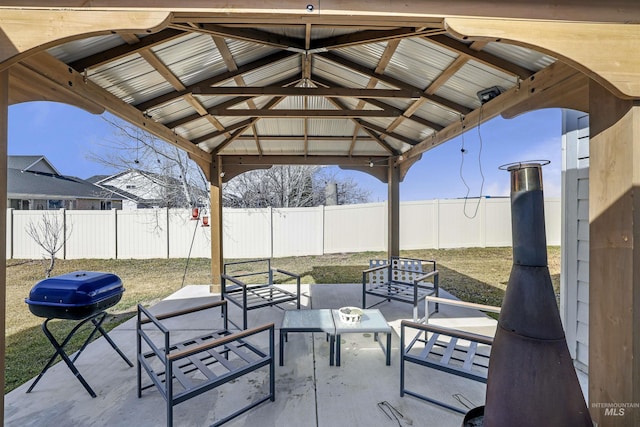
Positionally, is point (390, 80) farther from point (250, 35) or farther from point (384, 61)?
point (250, 35)

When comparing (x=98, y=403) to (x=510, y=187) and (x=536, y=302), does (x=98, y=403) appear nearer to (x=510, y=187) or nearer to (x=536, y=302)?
(x=536, y=302)

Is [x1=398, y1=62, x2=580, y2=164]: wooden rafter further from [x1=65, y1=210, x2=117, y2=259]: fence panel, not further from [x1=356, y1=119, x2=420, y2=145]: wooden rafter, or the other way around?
[x1=65, y1=210, x2=117, y2=259]: fence panel

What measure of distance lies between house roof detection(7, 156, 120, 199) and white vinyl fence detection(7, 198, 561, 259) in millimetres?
3754

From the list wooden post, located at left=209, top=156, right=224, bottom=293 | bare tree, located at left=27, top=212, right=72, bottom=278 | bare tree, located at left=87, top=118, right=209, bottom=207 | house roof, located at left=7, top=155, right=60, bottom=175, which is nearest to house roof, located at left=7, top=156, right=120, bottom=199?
house roof, located at left=7, top=155, right=60, bottom=175

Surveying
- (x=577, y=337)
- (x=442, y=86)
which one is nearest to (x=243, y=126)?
(x=442, y=86)

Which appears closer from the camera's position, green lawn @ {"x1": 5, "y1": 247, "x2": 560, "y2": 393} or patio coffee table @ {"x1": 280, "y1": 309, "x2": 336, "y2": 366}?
patio coffee table @ {"x1": 280, "y1": 309, "x2": 336, "y2": 366}

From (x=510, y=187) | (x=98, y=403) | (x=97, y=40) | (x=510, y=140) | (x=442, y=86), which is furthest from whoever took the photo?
(x=510, y=140)

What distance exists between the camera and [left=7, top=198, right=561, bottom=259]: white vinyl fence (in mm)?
8680

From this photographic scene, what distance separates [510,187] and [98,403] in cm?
313

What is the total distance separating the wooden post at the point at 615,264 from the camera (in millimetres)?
1331

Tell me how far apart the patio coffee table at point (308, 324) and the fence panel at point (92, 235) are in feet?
26.8

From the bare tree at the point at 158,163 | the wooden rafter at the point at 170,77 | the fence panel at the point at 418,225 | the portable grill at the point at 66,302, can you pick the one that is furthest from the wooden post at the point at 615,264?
the bare tree at the point at 158,163

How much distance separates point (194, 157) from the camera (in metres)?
4.87

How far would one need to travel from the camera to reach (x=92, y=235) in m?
8.71
